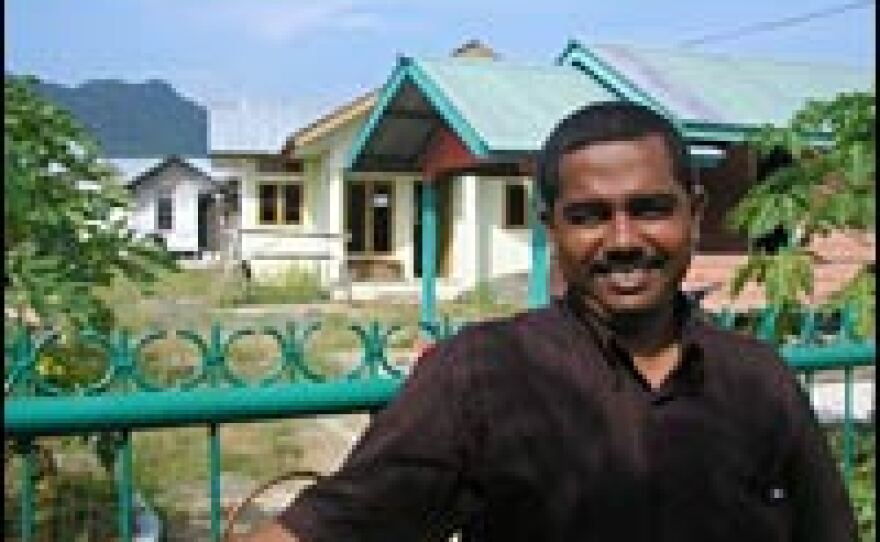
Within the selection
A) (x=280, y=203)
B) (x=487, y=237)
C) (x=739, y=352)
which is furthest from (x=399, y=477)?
(x=280, y=203)

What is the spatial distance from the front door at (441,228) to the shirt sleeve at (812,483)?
23.1 m

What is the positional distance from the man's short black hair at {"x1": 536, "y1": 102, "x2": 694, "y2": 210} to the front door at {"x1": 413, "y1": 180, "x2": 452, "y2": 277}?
910 inches

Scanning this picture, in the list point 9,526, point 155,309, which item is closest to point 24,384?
point 9,526

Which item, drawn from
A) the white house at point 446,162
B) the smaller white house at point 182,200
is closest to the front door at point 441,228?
the white house at point 446,162

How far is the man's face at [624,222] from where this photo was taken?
1.65 meters

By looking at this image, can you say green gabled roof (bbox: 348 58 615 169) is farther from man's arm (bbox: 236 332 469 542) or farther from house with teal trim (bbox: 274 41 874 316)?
man's arm (bbox: 236 332 469 542)

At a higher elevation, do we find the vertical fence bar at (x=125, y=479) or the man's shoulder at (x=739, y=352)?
the man's shoulder at (x=739, y=352)

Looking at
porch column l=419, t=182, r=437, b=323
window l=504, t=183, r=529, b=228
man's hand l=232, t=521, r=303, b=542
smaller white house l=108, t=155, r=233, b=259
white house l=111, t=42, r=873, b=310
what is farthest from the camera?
smaller white house l=108, t=155, r=233, b=259

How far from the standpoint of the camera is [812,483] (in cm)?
176

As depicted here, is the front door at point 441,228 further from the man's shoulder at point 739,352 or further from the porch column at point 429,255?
the man's shoulder at point 739,352

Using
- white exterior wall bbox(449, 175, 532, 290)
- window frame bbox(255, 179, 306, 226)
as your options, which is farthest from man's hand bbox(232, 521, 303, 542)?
window frame bbox(255, 179, 306, 226)

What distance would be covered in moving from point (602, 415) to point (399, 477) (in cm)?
27

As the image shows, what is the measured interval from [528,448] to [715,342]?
332mm

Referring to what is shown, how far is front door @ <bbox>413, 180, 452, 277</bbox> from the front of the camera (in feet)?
82.7
